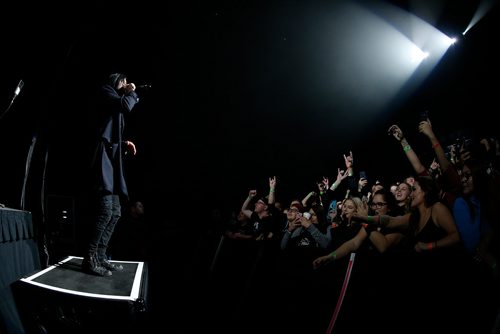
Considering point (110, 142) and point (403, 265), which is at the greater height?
point (110, 142)

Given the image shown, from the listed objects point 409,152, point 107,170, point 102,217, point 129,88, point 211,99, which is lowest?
point 102,217

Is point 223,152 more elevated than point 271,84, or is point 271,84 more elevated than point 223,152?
point 271,84

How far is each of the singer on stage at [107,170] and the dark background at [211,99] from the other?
0.24m

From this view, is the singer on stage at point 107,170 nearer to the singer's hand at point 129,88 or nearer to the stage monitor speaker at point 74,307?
the singer's hand at point 129,88

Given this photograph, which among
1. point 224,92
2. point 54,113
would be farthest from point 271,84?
point 54,113

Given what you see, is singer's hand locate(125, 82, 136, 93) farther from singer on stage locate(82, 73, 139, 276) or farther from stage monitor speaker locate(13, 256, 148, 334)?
stage monitor speaker locate(13, 256, 148, 334)

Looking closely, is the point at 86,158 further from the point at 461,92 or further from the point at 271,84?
the point at 271,84

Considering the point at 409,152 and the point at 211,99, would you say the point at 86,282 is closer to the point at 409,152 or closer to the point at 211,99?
the point at 409,152

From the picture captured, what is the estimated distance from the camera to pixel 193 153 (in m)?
8.04

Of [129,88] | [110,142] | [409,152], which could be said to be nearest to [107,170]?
[110,142]

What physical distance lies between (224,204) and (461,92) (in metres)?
6.38

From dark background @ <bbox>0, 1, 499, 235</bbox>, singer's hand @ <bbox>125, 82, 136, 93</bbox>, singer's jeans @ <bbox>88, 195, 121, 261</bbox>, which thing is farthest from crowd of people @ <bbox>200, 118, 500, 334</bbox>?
singer's hand @ <bbox>125, 82, 136, 93</bbox>

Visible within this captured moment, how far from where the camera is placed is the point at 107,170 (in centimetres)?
235

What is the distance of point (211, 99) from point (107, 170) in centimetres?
493
